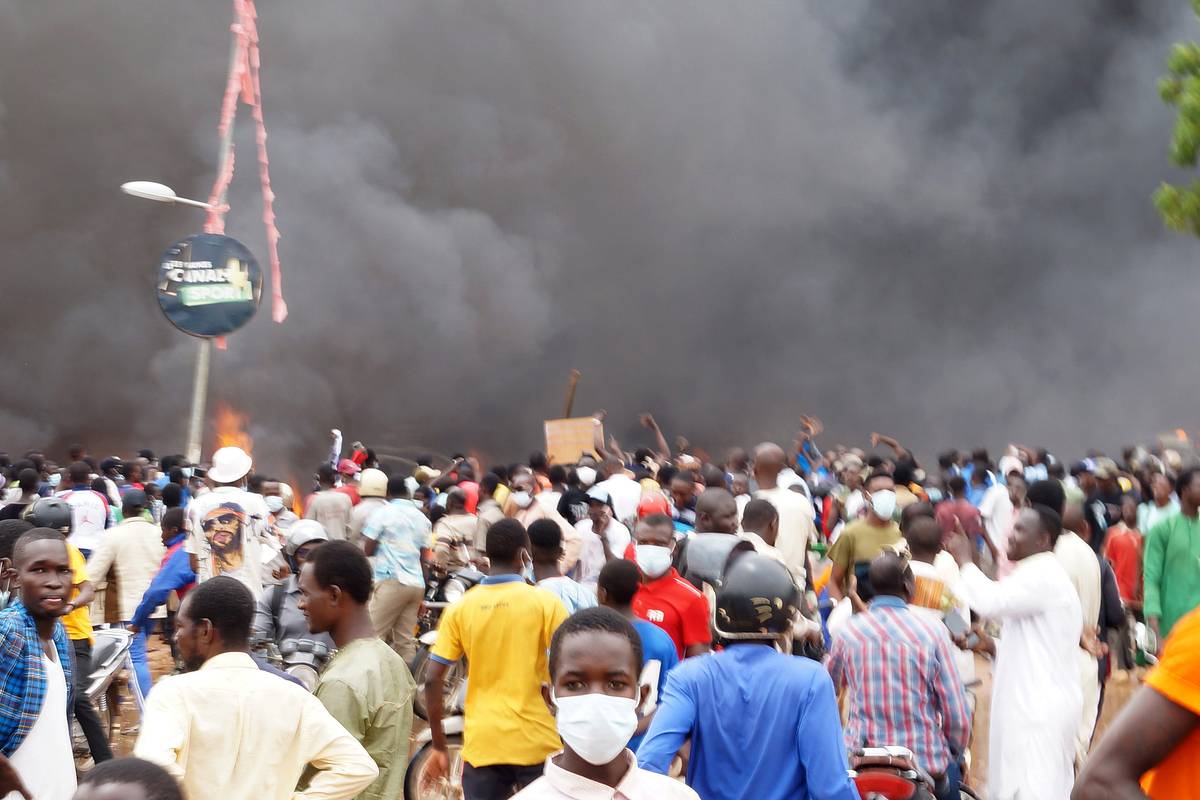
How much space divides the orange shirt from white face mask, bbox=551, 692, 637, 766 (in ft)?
2.74

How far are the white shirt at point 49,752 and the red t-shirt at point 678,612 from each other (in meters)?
2.05

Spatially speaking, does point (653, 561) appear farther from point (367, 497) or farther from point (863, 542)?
point (367, 497)

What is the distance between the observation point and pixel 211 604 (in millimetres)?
2938

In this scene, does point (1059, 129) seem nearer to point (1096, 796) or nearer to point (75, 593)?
point (75, 593)

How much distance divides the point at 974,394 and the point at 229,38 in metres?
13.5

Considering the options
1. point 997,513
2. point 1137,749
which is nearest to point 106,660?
point 1137,749

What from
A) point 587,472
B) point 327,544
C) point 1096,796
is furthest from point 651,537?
point 587,472

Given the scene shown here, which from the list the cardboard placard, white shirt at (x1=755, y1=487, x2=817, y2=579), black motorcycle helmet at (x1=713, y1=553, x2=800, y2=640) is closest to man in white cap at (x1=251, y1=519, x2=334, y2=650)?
white shirt at (x1=755, y1=487, x2=817, y2=579)

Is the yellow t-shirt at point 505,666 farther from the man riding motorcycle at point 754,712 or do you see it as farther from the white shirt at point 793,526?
the white shirt at point 793,526

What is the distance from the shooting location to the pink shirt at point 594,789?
2.13 m

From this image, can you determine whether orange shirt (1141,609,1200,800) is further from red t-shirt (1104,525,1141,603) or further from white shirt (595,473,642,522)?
red t-shirt (1104,525,1141,603)

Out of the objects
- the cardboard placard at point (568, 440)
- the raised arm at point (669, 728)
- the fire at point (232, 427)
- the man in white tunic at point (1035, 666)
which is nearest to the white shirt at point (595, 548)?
the man in white tunic at point (1035, 666)

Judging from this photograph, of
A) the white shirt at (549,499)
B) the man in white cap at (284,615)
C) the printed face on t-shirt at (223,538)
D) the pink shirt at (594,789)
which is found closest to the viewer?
the pink shirt at (594,789)

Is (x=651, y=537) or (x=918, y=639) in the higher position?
(x=651, y=537)
